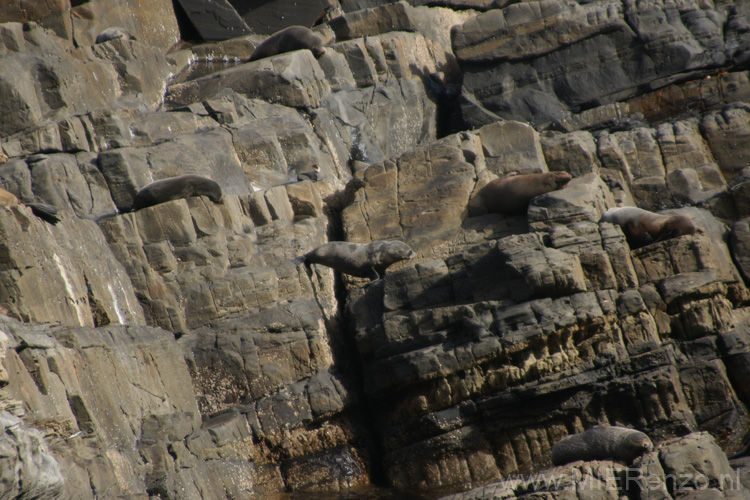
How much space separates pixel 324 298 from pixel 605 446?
483 cm

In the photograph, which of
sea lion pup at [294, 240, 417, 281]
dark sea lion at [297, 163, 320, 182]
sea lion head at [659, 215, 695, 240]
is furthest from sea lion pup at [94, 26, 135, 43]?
sea lion head at [659, 215, 695, 240]

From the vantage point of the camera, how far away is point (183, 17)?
58.3 ft

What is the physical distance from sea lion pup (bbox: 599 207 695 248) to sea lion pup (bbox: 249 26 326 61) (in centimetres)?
811

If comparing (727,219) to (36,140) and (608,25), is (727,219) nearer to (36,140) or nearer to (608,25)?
(608,25)

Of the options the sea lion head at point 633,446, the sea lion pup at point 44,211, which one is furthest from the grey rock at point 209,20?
the sea lion head at point 633,446

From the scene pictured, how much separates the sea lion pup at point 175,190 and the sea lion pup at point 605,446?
6.05m

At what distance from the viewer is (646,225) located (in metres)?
9.44

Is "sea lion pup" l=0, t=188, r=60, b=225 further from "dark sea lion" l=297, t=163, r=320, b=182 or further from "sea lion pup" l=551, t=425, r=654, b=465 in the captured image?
"sea lion pup" l=551, t=425, r=654, b=465

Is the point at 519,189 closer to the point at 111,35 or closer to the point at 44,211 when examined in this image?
the point at 44,211

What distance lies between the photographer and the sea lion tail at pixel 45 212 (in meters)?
7.81

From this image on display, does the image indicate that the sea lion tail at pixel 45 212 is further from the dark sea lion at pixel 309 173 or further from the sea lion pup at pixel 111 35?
the sea lion pup at pixel 111 35

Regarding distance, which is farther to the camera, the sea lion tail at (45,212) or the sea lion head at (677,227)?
the sea lion head at (677,227)

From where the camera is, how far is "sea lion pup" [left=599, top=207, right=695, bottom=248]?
9.09 metres

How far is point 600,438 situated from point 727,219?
582 cm
